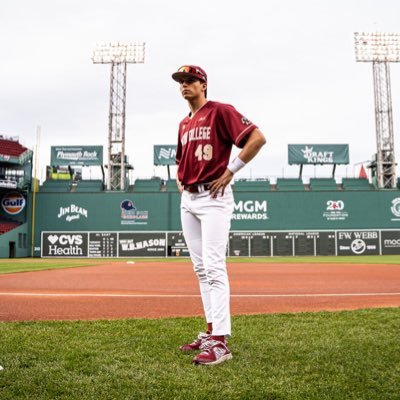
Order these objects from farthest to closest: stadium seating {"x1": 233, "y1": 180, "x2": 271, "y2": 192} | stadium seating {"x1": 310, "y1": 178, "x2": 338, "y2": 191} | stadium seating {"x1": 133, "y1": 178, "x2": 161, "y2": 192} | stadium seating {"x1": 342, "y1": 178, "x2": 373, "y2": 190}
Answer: stadium seating {"x1": 133, "y1": 178, "x2": 161, "y2": 192} < stadium seating {"x1": 342, "y1": 178, "x2": 373, "y2": 190} < stadium seating {"x1": 310, "y1": 178, "x2": 338, "y2": 191} < stadium seating {"x1": 233, "y1": 180, "x2": 271, "y2": 192}

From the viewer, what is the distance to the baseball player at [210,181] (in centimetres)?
299

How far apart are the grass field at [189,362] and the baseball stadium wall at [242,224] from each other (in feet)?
84.8

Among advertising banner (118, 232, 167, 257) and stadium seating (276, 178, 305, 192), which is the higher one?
stadium seating (276, 178, 305, 192)

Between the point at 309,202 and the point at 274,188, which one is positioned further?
the point at 274,188

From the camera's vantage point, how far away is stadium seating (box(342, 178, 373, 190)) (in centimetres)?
3478

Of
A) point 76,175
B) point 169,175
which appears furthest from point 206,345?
point 76,175

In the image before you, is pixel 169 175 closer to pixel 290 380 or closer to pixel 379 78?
pixel 379 78

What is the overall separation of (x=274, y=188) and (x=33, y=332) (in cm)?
3200

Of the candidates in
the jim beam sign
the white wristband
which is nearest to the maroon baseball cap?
the white wristband

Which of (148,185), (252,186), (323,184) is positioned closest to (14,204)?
(148,185)

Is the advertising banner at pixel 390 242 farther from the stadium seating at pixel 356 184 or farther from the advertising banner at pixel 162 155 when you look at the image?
the advertising banner at pixel 162 155

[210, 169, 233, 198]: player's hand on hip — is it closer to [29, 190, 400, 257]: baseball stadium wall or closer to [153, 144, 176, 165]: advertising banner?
[29, 190, 400, 257]: baseball stadium wall

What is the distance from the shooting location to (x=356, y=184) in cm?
3506

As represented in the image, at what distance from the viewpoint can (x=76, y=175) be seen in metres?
41.3
